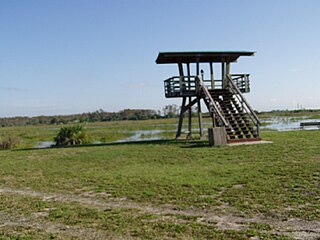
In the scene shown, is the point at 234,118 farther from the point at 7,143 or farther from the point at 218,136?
the point at 7,143

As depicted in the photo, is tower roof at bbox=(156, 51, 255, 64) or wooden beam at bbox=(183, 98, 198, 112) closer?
tower roof at bbox=(156, 51, 255, 64)

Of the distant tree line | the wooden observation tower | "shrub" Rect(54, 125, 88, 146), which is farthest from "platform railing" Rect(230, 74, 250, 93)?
the distant tree line

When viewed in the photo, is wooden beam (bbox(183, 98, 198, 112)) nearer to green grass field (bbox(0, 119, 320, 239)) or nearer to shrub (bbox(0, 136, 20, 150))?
green grass field (bbox(0, 119, 320, 239))

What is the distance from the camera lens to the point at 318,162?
9.52 m

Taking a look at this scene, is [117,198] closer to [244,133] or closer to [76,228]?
[76,228]

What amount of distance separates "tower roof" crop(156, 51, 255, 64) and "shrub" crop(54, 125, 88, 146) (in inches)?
339

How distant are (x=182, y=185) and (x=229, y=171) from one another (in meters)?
1.91

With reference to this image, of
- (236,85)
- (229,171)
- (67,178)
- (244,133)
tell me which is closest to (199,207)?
(229,171)

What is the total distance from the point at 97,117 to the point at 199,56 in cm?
11037

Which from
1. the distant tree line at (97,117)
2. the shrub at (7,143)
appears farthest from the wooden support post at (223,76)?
the distant tree line at (97,117)

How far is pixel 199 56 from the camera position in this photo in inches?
744

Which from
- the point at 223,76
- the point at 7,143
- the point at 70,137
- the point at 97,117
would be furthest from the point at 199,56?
the point at 97,117

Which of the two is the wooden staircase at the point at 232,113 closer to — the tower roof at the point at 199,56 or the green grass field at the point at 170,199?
the tower roof at the point at 199,56

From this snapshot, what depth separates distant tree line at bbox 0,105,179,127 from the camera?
111 metres
